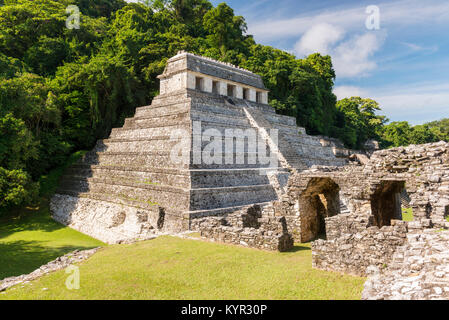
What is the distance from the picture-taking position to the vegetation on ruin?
55.5 feet

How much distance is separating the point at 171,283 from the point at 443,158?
864 cm

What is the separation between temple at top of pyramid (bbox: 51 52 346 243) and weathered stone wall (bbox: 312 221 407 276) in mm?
6512

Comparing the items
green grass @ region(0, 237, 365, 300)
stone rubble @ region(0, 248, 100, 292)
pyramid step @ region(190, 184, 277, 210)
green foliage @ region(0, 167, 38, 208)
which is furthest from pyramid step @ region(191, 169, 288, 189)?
green foliage @ region(0, 167, 38, 208)

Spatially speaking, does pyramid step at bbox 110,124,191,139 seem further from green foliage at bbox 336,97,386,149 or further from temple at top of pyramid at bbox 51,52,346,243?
green foliage at bbox 336,97,386,149

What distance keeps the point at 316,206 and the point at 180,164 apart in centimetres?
669

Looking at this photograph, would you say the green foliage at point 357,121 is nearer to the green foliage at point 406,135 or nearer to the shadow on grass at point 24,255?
the green foliage at point 406,135

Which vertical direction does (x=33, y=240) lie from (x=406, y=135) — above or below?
below

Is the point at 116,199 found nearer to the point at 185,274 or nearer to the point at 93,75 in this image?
the point at 185,274

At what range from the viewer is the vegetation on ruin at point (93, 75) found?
55.5 feet

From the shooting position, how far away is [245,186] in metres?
15.4

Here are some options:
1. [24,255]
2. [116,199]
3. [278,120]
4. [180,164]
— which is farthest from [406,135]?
[24,255]

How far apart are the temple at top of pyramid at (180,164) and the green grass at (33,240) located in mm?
795

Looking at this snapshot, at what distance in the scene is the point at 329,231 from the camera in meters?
9.10
